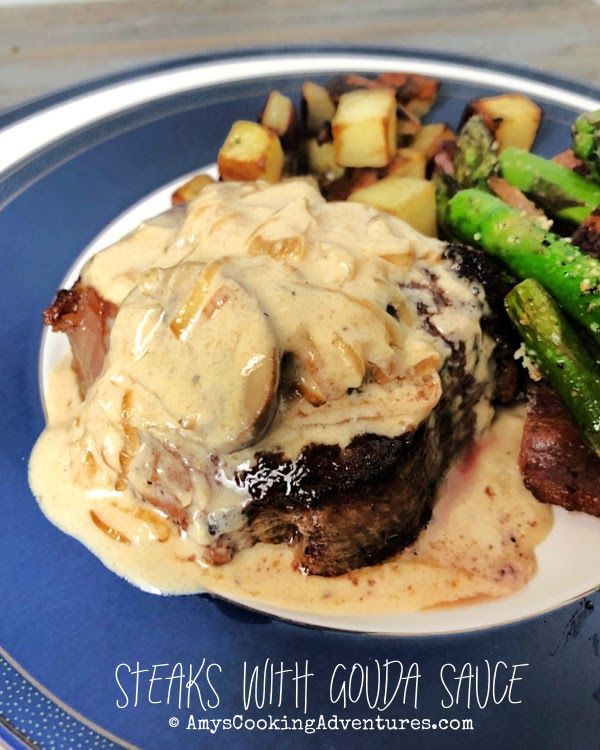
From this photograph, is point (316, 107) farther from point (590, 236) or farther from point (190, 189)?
point (590, 236)

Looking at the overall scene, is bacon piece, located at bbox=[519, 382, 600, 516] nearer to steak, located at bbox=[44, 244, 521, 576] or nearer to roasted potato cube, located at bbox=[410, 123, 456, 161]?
steak, located at bbox=[44, 244, 521, 576]

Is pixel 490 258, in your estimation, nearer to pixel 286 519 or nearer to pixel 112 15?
pixel 286 519

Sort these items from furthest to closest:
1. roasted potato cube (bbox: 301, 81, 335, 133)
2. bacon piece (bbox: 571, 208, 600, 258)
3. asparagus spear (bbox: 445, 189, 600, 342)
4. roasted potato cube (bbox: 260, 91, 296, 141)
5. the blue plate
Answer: roasted potato cube (bbox: 301, 81, 335, 133) < roasted potato cube (bbox: 260, 91, 296, 141) < bacon piece (bbox: 571, 208, 600, 258) < asparagus spear (bbox: 445, 189, 600, 342) < the blue plate

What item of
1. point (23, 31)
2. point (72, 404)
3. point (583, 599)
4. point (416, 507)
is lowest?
point (583, 599)

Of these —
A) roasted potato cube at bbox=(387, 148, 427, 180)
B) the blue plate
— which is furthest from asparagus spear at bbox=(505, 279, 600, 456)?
roasted potato cube at bbox=(387, 148, 427, 180)

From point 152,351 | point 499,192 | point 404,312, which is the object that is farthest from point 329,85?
point 152,351
